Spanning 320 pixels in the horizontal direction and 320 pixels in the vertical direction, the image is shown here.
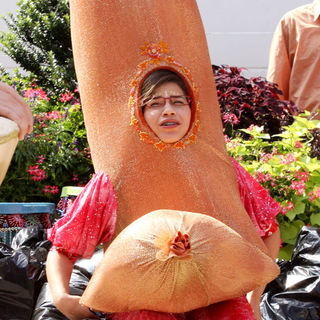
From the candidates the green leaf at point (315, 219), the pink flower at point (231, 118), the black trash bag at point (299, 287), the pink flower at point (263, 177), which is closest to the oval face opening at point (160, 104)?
the black trash bag at point (299, 287)

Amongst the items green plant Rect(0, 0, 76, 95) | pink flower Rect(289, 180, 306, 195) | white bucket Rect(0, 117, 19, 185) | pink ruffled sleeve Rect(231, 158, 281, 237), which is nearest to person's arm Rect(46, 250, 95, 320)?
pink ruffled sleeve Rect(231, 158, 281, 237)

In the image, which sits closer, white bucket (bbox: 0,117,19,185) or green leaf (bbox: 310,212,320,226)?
white bucket (bbox: 0,117,19,185)

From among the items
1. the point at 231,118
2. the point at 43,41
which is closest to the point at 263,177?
the point at 231,118

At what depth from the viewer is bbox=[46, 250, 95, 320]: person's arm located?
1.76m

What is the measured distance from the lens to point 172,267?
61.2 inches

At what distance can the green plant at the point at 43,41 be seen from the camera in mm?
5559

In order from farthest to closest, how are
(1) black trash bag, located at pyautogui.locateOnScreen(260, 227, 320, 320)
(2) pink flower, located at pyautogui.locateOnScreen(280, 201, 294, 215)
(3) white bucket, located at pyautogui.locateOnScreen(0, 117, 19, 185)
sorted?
1. (2) pink flower, located at pyautogui.locateOnScreen(280, 201, 294, 215)
2. (1) black trash bag, located at pyautogui.locateOnScreen(260, 227, 320, 320)
3. (3) white bucket, located at pyautogui.locateOnScreen(0, 117, 19, 185)

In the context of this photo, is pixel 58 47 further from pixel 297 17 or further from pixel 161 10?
pixel 161 10

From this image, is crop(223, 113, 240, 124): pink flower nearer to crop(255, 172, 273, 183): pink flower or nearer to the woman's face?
crop(255, 172, 273, 183): pink flower

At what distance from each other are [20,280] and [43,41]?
149 inches

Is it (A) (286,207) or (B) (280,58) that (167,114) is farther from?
(B) (280,58)

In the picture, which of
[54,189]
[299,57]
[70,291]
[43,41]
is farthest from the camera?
[43,41]

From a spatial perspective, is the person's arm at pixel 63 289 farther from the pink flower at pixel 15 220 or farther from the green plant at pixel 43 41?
the green plant at pixel 43 41

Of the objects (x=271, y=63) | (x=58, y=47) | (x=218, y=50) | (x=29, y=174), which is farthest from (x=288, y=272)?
(x=218, y=50)
